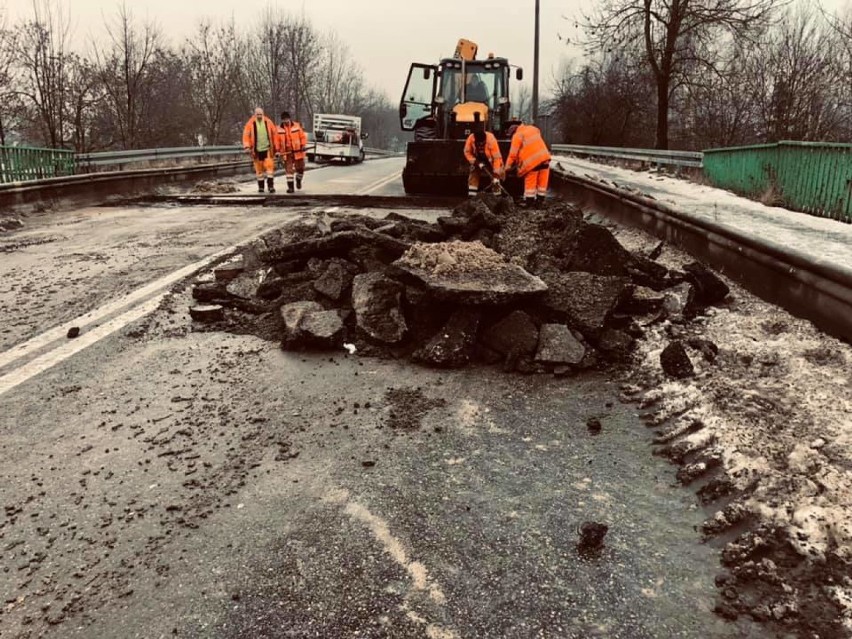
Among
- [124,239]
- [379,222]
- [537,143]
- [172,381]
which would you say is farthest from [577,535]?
[537,143]

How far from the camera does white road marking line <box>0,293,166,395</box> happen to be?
12.4 feet

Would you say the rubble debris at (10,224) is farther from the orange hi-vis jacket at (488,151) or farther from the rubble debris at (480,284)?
the rubble debris at (480,284)

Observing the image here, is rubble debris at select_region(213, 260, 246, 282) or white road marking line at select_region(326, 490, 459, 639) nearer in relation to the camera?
white road marking line at select_region(326, 490, 459, 639)

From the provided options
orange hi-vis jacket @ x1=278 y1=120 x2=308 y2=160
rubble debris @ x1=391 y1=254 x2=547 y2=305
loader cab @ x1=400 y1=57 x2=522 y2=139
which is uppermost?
loader cab @ x1=400 y1=57 x2=522 y2=139

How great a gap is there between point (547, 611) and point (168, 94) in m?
37.1

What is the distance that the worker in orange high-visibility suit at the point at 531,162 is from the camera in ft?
34.4

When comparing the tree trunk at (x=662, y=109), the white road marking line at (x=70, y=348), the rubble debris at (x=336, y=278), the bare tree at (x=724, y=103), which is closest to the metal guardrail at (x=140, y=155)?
the white road marking line at (x=70, y=348)

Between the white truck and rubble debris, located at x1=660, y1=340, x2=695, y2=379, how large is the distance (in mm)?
30171

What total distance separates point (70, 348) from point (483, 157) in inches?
341

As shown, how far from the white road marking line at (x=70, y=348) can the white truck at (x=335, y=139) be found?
28.2 m

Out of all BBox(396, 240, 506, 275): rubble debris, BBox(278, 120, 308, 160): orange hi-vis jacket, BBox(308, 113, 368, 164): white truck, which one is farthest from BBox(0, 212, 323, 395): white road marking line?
BBox(308, 113, 368, 164): white truck

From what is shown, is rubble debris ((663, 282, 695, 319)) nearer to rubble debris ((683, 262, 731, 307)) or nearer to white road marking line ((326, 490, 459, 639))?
rubble debris ((683, 262, 731, 307))

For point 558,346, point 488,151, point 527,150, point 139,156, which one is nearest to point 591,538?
point 558,346

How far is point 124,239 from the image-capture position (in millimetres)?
8484
